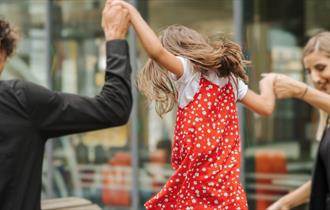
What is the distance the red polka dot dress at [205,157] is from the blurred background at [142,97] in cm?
286

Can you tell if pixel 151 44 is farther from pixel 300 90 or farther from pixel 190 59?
pixel 300 90

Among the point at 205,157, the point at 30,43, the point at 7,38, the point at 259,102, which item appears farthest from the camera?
the point at 30,43

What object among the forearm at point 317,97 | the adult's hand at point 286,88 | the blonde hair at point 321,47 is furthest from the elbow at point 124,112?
the blonde hair at point 321,47

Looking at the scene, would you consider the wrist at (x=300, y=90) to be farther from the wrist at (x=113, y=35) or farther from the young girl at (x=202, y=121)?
the wrist at (x=113, y=35)

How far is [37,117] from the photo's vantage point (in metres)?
1.91

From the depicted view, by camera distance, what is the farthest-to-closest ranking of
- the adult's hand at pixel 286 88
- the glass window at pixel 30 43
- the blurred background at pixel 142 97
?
the glass window at pixel 30 43 < the blurred background at pixel 142 97 < the adult's hand at pixel 286 88

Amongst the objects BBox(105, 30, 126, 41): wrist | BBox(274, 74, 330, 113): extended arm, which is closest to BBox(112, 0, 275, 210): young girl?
BBox(274, 74, 330, 113): extended arm

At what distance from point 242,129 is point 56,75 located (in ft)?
9.06

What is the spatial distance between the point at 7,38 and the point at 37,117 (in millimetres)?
348

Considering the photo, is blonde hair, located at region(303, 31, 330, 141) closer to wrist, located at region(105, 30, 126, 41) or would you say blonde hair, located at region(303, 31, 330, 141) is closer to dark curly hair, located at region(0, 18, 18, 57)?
wrist, located at region(105, 30, 126, 41)

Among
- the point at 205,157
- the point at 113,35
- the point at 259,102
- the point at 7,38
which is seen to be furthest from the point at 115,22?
the point at 259,102

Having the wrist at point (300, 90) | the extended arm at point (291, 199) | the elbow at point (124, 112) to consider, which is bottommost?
the extended arm at point (291, 199)

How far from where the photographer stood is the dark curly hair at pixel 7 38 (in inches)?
82.7

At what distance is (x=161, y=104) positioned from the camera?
2773 millimetres
